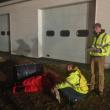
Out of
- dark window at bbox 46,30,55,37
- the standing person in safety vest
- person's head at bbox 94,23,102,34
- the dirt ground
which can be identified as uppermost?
person's head at bbox 94,23,102,34

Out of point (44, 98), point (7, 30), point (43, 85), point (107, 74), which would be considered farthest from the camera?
point (7, 30)

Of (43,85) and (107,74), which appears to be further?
(107,74)

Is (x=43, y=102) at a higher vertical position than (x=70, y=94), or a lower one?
lower

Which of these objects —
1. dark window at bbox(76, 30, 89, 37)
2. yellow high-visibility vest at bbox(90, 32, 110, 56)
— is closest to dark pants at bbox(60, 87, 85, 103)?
yellow high-visibility vest at bbox(90, 32, 110, 56)

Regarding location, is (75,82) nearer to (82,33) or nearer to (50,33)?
(82,33)

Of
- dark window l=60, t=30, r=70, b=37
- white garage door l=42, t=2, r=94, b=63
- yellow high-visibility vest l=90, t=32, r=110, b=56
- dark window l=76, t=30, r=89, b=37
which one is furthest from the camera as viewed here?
dark window l=60, t=30, r=70, b=37

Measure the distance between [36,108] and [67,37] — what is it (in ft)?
21.6

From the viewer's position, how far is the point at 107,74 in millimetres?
9719

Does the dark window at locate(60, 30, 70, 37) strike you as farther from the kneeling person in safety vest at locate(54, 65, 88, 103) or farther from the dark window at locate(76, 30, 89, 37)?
the kneeling person in safety vest at locate(54, 65, 88, 103)

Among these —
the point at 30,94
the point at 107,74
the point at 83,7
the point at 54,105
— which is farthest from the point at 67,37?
the point at 54,105

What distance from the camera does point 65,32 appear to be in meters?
12.6

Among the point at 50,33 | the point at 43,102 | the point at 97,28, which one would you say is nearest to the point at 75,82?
the point at 43,102

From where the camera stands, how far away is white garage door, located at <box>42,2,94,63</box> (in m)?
11.7

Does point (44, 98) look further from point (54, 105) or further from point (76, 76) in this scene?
point (76, 76)
